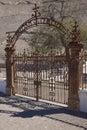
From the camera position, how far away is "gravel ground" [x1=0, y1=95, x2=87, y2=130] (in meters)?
9.69

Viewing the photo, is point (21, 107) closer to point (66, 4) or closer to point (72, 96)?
point (72, 96)

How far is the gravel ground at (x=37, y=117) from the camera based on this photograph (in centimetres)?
969

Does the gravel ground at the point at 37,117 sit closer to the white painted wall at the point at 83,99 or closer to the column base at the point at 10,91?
the white painted wall at the point at 83,99

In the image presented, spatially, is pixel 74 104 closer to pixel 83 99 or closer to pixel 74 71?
pixel 83 99

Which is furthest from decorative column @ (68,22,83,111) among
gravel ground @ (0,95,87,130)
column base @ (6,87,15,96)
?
column base @ (6,87,15,96)

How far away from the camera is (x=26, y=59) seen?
1429cm

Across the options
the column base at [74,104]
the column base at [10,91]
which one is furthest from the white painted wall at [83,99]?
the column base at [10,91]

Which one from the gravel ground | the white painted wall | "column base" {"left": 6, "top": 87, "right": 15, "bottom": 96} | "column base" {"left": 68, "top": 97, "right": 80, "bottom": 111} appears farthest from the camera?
"column base" {"left": 6, "top": 87, "right": 15, "bottom": 96}

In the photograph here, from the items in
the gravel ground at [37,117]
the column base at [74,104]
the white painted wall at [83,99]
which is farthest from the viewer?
the column base at [74,104]

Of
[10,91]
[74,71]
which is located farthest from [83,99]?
[10,91]

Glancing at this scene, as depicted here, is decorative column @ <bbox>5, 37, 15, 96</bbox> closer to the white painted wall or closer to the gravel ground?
the gravel ground

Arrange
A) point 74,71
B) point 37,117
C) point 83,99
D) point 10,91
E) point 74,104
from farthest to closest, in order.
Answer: point 10,91
point 74,71
point 74,104
point 83,99
point 37,117

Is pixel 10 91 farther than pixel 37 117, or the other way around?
pixel 10 91

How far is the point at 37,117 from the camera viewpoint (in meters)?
10.8
